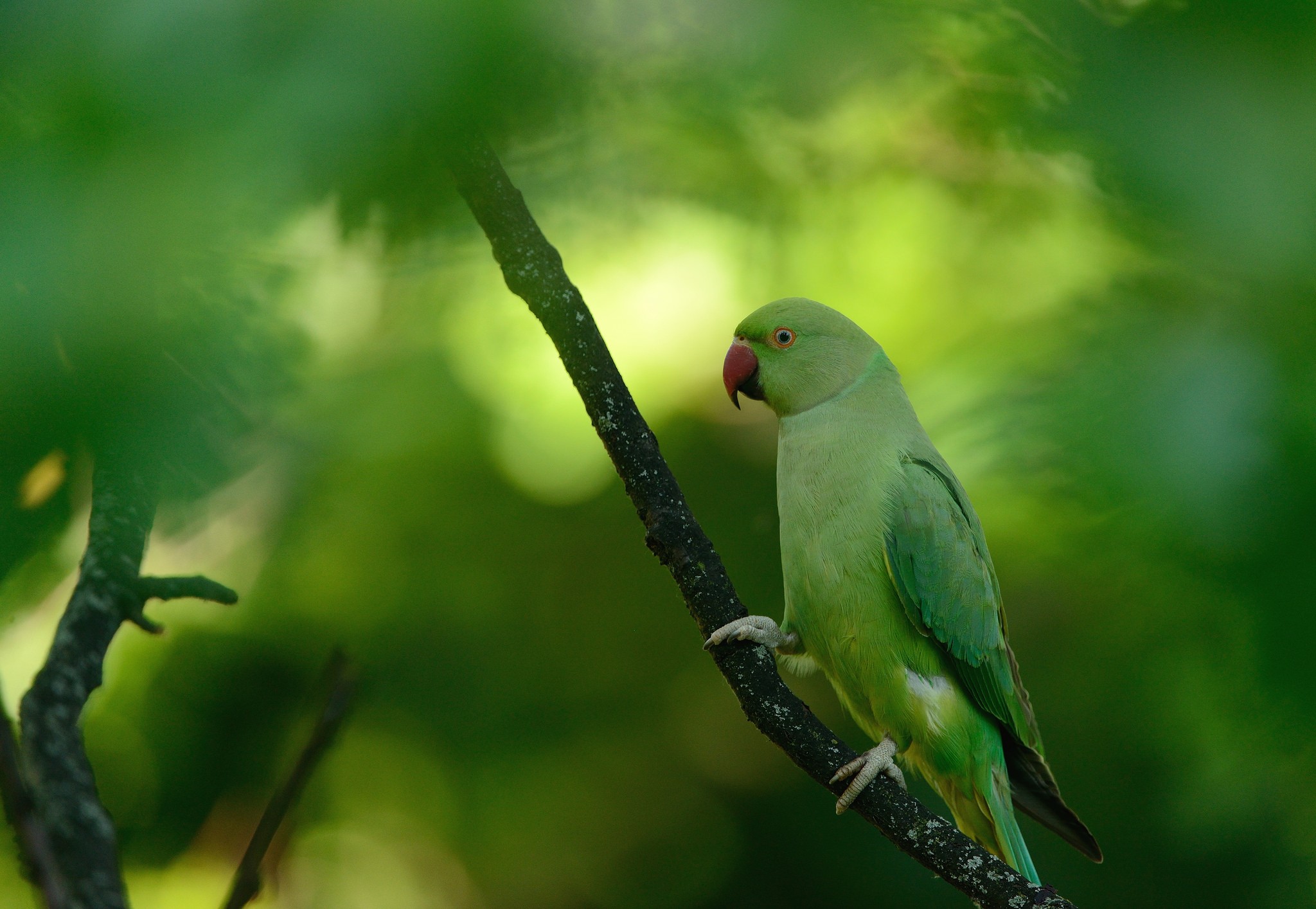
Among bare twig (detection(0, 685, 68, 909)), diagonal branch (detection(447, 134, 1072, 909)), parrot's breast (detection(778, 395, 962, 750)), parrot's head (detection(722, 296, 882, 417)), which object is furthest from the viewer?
parrot's head (detection(722, 296, 882, 417))

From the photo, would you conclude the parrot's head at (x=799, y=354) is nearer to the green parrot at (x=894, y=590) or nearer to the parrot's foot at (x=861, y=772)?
the green parrot at (x=894, y=590)

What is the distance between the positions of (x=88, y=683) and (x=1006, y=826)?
1501mm

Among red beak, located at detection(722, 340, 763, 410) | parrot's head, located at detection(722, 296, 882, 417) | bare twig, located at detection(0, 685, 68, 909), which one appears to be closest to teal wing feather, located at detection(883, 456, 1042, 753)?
parrot's head, located at detection(722, 296, 882, 417)

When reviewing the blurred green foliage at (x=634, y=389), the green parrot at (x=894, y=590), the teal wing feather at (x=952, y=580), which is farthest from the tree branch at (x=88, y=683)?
the teal wing feather at (x=952, y=580)

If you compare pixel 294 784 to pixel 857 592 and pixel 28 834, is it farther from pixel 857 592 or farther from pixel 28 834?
pixel 857 592

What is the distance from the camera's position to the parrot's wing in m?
1.58

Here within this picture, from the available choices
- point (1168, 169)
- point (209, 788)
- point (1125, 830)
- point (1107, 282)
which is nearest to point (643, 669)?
point (209, 788)

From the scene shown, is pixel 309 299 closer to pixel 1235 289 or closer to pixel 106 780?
pixel 1235 289

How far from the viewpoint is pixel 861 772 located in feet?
4.10

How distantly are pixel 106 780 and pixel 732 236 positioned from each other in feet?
6.33

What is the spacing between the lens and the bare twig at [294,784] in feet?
1.84

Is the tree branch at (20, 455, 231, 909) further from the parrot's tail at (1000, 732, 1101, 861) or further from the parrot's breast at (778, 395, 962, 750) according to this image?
the parrot's tail at (1000, 732, 1101, 861)

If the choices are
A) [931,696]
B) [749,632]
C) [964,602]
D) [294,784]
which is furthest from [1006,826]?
[294,784]

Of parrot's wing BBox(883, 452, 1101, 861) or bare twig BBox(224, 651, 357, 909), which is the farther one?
parrot's wing BBox(883, 452, 1101, 861)
